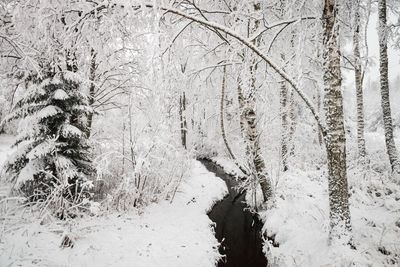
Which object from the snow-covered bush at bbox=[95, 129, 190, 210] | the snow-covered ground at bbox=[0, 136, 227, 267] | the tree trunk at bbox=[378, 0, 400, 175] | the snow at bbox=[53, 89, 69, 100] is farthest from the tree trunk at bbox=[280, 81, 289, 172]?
the snow at bbox=[53, 89, 69, 100]

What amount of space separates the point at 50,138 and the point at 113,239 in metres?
2.71

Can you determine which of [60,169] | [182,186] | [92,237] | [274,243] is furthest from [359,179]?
[60,169]

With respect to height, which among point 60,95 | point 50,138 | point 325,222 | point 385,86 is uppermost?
point 385,86

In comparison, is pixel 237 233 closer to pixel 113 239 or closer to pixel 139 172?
pixel 139 172

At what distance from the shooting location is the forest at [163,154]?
4.93 meters

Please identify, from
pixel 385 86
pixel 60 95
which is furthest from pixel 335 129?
pixel 60 95

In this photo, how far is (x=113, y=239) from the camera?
19.9 feet

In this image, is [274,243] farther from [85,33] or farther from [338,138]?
[85,33]

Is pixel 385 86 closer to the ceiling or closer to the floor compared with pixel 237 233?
closer to the ceiling

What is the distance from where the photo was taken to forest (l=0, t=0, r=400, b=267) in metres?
4.93

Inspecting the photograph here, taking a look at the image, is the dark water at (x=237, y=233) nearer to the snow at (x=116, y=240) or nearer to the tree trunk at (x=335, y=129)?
the snow at (x=116, y=240)

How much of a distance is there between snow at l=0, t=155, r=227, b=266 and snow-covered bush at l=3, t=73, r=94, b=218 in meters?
0.70

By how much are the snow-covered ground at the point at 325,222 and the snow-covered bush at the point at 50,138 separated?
468 cm

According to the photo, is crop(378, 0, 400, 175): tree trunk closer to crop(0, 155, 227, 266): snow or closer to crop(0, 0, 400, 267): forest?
crop(0, 0, 400, 267): forest
